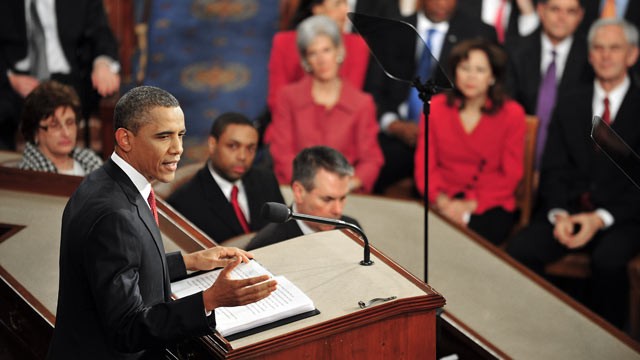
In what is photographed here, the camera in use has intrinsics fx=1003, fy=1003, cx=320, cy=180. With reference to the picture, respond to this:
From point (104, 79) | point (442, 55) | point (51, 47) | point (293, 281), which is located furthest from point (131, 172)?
point (442, 55)

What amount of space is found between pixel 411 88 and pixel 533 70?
65 cm

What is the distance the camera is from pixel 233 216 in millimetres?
3943

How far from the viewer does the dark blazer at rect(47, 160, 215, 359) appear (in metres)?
2.20

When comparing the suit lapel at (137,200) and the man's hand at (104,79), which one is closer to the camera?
the suit lapel at (137,200)

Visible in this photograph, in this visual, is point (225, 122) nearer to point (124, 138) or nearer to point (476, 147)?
point (476, 147)

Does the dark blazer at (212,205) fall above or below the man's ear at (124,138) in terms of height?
below

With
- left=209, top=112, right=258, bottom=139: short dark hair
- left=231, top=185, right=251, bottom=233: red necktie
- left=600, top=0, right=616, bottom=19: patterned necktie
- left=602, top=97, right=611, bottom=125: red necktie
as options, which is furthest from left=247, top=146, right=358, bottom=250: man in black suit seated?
left=600, top=0, right=616, bottom=19: patterned necktie

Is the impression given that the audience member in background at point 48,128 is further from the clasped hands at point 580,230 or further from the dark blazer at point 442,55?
the clasped hands at point 580,230

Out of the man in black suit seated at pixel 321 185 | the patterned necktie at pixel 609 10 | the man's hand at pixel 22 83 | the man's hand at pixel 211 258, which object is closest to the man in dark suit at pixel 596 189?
the patterned necktie at pixel 609 10

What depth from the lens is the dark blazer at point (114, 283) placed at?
2195mm

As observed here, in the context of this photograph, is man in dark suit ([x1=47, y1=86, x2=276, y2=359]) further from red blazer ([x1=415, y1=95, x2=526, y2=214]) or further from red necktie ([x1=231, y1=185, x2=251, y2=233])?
red blazer ([x1=415, y1=95, x2=526, y2=214])

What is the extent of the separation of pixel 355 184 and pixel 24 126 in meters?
1.58

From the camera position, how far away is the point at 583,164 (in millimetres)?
4891

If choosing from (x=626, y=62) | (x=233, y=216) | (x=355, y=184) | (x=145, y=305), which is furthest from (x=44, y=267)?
(x=626, y=62)
